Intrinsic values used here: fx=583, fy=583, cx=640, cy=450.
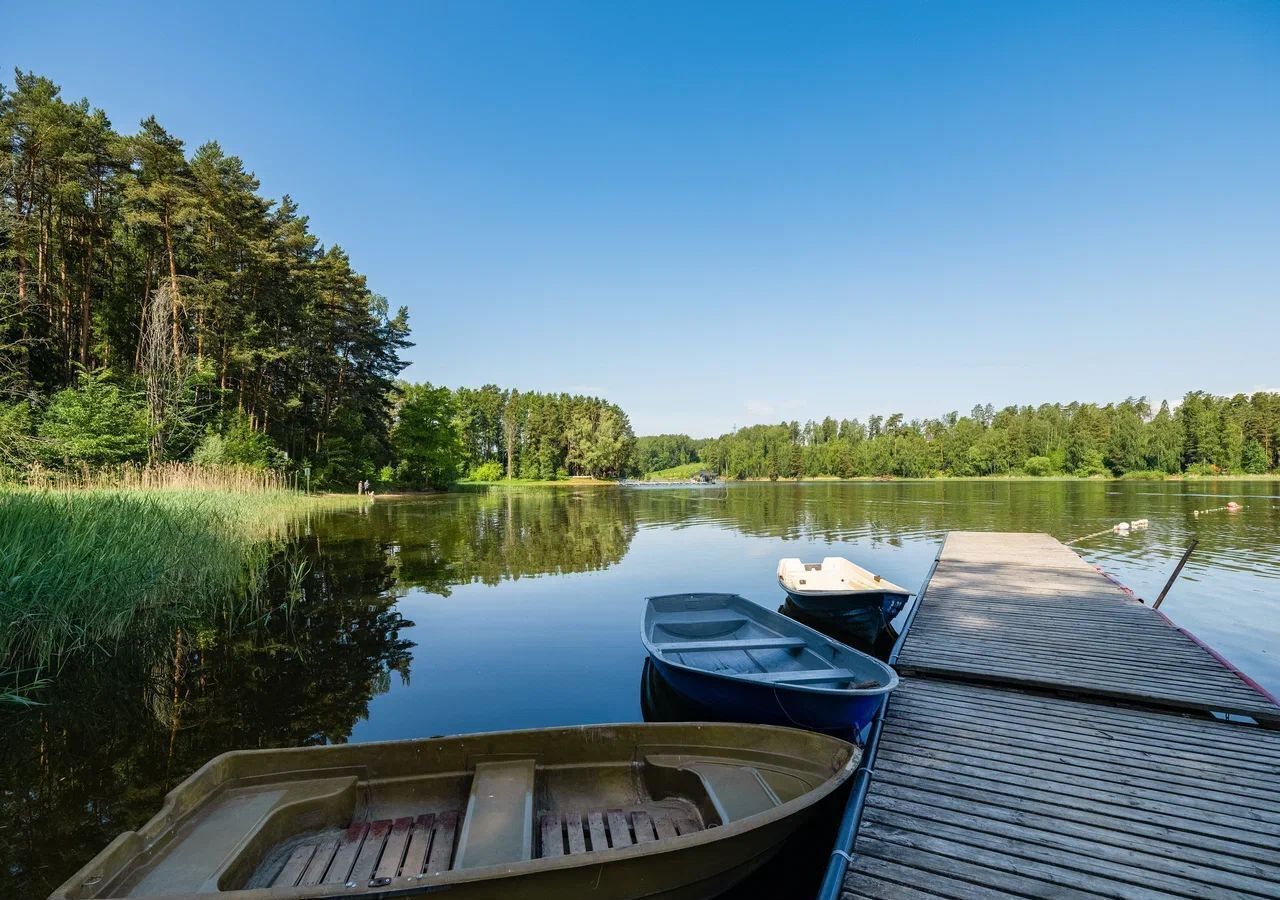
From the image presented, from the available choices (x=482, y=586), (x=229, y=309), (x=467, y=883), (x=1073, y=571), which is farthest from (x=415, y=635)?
(x=229, y=309)

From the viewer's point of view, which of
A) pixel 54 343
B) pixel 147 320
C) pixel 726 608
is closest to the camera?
pixel 726 608

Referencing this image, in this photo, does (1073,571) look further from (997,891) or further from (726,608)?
(997,891)

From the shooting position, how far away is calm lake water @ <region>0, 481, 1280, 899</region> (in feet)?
16.7

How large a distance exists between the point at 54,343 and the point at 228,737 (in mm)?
27306

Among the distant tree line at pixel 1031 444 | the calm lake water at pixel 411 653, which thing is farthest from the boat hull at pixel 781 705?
the distant tree line at pixel 1031 444

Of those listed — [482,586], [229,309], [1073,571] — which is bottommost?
[482,586]

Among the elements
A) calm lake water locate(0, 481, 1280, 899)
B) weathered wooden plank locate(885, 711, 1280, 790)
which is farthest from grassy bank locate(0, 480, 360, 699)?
weathered wooden plank locate(885, 711, 1280, 790)

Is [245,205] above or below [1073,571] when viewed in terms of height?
above

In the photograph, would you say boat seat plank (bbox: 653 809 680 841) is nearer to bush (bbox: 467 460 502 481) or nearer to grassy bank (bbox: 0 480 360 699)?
grassy bank (bbox: 0 480 360 699)

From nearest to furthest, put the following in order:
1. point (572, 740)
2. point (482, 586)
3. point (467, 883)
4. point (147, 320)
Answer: point (467, 883) → point (572, 740) → point (482, 586) → point (147, 320)

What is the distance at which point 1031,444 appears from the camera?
304 feet

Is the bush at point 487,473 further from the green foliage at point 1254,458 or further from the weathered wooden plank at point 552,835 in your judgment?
the green foliage at point 1254,458

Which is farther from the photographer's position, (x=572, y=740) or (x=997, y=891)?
(x=572, y=740)

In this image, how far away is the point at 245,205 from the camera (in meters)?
28.5
